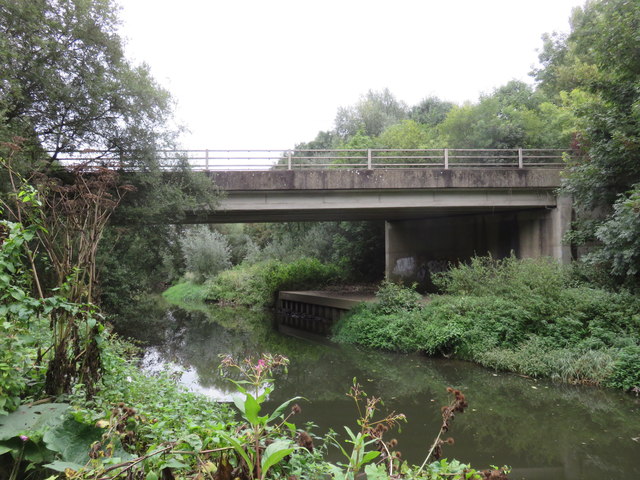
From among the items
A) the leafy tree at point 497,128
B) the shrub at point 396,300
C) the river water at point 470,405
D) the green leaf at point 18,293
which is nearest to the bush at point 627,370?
the river water at point 470,405

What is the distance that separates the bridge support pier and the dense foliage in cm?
390

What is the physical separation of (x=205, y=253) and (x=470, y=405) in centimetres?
2646

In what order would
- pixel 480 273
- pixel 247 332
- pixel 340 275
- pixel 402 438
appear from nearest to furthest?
pixel 402 438
pixel 480 273
pixel 247 332
pixel 340 275

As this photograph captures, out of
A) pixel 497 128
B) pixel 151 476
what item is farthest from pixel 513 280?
pixel 497 128

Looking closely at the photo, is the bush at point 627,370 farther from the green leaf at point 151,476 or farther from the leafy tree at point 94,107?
the leafy tree at point 94,107

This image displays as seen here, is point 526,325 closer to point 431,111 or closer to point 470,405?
point 470,405

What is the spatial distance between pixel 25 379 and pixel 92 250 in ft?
3.33

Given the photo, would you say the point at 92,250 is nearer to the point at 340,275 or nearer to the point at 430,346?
the point at 430,346

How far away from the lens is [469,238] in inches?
739

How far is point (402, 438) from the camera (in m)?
6.20

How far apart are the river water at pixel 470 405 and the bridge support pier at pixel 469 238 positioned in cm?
698

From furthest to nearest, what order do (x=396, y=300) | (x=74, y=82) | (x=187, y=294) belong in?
(x=187, y=294), (x=396, y=300), (x=74, y=82)

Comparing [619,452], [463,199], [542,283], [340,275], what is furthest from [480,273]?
[340,275]

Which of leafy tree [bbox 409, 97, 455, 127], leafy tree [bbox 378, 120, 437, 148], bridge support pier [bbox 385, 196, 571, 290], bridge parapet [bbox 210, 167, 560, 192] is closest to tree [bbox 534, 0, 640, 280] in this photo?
bridge parapet [bbox 210, 167, 560, 192]
